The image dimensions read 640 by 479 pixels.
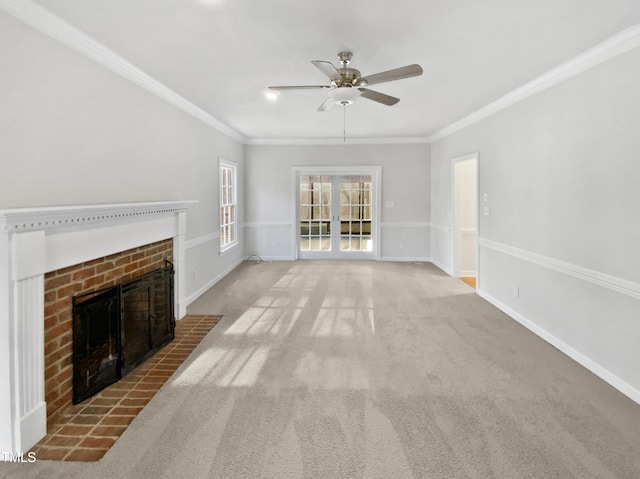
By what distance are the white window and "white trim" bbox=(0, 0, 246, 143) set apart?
7.67 feet

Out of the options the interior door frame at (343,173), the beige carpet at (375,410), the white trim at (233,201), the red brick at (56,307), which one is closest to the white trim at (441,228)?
the interior door frame at (343,173)

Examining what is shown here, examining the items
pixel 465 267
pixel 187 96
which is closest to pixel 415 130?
pixel 465 267

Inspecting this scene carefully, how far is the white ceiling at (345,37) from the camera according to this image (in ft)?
7.89

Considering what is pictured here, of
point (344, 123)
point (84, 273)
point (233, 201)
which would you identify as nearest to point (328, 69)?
point (84, 273)

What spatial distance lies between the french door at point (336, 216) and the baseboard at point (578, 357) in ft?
12.8

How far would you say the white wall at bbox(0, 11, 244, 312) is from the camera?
2.26 meters

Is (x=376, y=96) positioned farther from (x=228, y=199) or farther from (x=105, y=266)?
(x=228, y=199)

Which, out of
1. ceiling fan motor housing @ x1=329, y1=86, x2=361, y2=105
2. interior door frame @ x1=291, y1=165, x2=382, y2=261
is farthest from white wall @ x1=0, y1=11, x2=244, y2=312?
interior door frame @ x1=291, y1=165, x2=382, y2=261

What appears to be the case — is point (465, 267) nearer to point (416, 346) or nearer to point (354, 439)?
point (416, 346)

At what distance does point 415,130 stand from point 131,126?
5.00m

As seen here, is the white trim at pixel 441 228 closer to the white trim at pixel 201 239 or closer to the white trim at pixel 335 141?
the white trim at pixel 335 141

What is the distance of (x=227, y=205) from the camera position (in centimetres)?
707

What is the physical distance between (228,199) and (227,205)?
15cm

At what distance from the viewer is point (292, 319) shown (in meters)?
4.39
